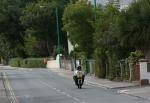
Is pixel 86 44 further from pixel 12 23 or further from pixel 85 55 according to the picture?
pixel 12 23

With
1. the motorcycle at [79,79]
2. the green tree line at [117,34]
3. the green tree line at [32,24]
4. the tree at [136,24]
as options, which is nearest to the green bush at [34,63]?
the green tree line at [32,24]

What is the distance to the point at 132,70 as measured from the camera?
37.2 metres

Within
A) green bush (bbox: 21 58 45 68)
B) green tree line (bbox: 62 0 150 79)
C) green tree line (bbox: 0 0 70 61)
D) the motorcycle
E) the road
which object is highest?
green tree line (bbox: 0 0 70 61)

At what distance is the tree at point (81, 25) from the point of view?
176 ft

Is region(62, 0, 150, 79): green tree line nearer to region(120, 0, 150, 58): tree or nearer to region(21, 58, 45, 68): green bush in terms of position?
region(120, 0, 150, 58): tree

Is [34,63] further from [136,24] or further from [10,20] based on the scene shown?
[136,24]

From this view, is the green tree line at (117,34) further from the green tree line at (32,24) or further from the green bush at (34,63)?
the green bush at (34,63)

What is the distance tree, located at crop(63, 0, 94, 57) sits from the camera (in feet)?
176

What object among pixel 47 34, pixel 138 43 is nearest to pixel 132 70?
pixel 138 43

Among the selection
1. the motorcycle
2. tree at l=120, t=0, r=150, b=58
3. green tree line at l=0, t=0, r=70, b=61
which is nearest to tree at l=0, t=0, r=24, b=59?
green tree line at l=0, t=0, r=70, b=61

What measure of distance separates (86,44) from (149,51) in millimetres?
16081

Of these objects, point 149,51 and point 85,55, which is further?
point 85,55

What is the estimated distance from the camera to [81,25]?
178 feet

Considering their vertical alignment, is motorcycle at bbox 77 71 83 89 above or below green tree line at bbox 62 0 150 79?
below
